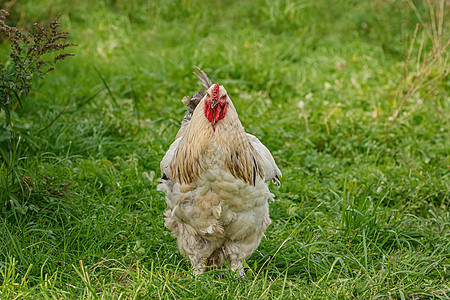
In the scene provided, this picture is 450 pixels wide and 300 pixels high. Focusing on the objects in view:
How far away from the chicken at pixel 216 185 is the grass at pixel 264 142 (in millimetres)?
204

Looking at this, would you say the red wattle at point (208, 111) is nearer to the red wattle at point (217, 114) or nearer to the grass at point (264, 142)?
the red wattle at point (217, 114)

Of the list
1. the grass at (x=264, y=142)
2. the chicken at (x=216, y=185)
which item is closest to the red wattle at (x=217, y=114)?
the chicken at (x=216, y=185)

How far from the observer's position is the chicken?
308cm

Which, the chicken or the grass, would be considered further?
the grass

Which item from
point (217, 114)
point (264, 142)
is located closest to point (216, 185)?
point (217, 114)

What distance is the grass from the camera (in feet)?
11.1

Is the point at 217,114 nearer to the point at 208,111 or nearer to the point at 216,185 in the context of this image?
the point at 208,111

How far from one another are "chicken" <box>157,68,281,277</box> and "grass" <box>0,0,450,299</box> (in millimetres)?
204

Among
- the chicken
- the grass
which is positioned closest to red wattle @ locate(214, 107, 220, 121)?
the chicken

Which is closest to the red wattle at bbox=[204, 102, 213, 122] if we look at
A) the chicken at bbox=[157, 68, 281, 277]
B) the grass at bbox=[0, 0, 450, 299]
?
the chicken at bbox=[157, 68, 281, 277]

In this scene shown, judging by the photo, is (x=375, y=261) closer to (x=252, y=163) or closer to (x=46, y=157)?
(x=252, y=163)

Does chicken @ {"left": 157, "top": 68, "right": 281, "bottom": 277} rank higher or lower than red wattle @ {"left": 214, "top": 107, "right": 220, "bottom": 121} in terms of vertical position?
lower

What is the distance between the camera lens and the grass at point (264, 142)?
11.1 ft

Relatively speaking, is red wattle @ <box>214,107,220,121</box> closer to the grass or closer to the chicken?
the chicken
